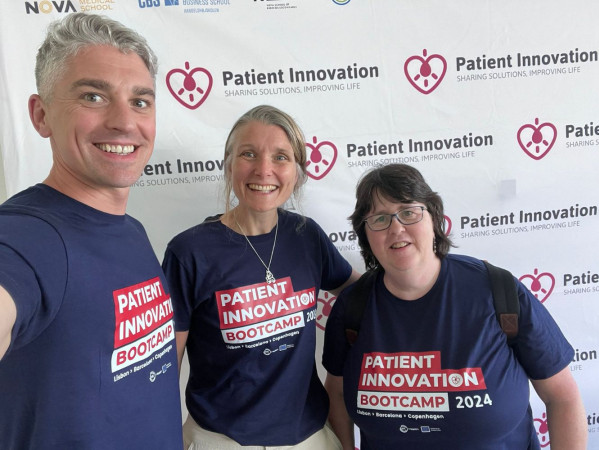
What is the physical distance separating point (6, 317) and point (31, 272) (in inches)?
3.6

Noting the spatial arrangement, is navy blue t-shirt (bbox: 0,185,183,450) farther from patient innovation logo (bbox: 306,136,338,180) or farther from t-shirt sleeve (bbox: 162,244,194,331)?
patient innovation logo (bbox: 306,136,338,180)

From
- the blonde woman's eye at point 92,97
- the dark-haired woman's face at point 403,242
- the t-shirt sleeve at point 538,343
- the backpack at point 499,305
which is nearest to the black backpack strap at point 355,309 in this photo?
Result: the backpack at point 499,305

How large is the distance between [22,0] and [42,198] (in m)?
1.09

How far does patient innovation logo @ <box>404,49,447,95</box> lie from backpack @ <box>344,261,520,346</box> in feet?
2.85

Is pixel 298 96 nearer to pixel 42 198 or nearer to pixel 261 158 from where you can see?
pixel 261 158

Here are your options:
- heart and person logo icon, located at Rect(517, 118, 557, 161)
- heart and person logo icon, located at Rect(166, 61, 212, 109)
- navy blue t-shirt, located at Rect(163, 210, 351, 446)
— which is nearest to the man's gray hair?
navy blue t-shirt, located at Rect(163, 210, 351, 446)

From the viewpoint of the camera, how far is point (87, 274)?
32.2 inches

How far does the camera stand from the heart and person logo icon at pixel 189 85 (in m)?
1.65

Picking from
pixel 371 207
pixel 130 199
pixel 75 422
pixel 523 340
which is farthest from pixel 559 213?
pixel 75 422

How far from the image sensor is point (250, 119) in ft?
4.47

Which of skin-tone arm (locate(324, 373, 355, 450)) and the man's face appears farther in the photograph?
skin-tone arm (locate(324, 373, 355, 450))

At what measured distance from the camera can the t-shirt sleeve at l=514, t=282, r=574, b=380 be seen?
3.98ft

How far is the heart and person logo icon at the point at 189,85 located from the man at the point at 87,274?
685 mm

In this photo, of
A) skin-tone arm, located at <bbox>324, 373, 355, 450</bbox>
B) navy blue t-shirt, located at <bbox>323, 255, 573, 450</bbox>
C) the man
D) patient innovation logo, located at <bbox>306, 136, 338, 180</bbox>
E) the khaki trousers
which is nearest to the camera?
the man
